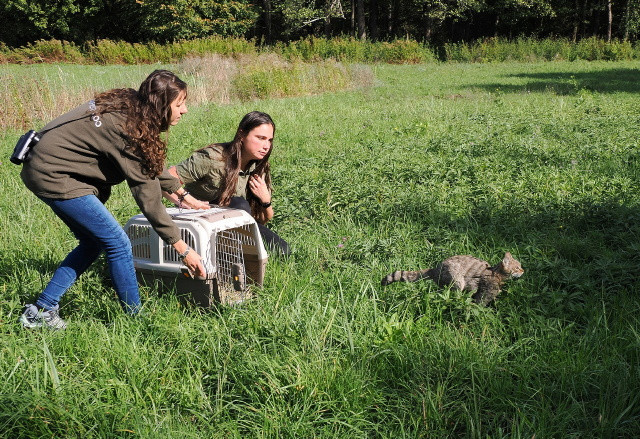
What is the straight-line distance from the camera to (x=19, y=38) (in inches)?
1710

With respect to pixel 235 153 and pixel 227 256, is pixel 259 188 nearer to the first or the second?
pixel 235 153

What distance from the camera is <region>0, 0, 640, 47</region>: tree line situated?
3725 cm

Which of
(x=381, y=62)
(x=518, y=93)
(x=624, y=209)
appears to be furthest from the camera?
(x=381, y=62)

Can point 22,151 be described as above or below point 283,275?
above

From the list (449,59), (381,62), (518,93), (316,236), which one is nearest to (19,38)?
(381,62)

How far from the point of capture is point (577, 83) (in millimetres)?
15289

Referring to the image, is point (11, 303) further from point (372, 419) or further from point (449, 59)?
point (449, 59)

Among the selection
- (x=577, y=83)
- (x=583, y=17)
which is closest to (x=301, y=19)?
(x=583, y=17)

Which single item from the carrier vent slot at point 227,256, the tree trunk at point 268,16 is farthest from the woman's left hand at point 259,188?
the tree trunk at point 268,16

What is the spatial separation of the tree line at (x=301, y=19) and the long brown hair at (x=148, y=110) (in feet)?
110

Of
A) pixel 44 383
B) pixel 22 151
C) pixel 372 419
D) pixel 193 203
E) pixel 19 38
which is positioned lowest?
pixel 372 419

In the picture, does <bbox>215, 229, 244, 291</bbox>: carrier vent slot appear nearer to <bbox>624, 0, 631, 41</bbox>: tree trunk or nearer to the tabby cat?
the tabby cat

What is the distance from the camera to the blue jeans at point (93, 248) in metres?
2.88

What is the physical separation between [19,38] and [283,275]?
4916 centimetres
